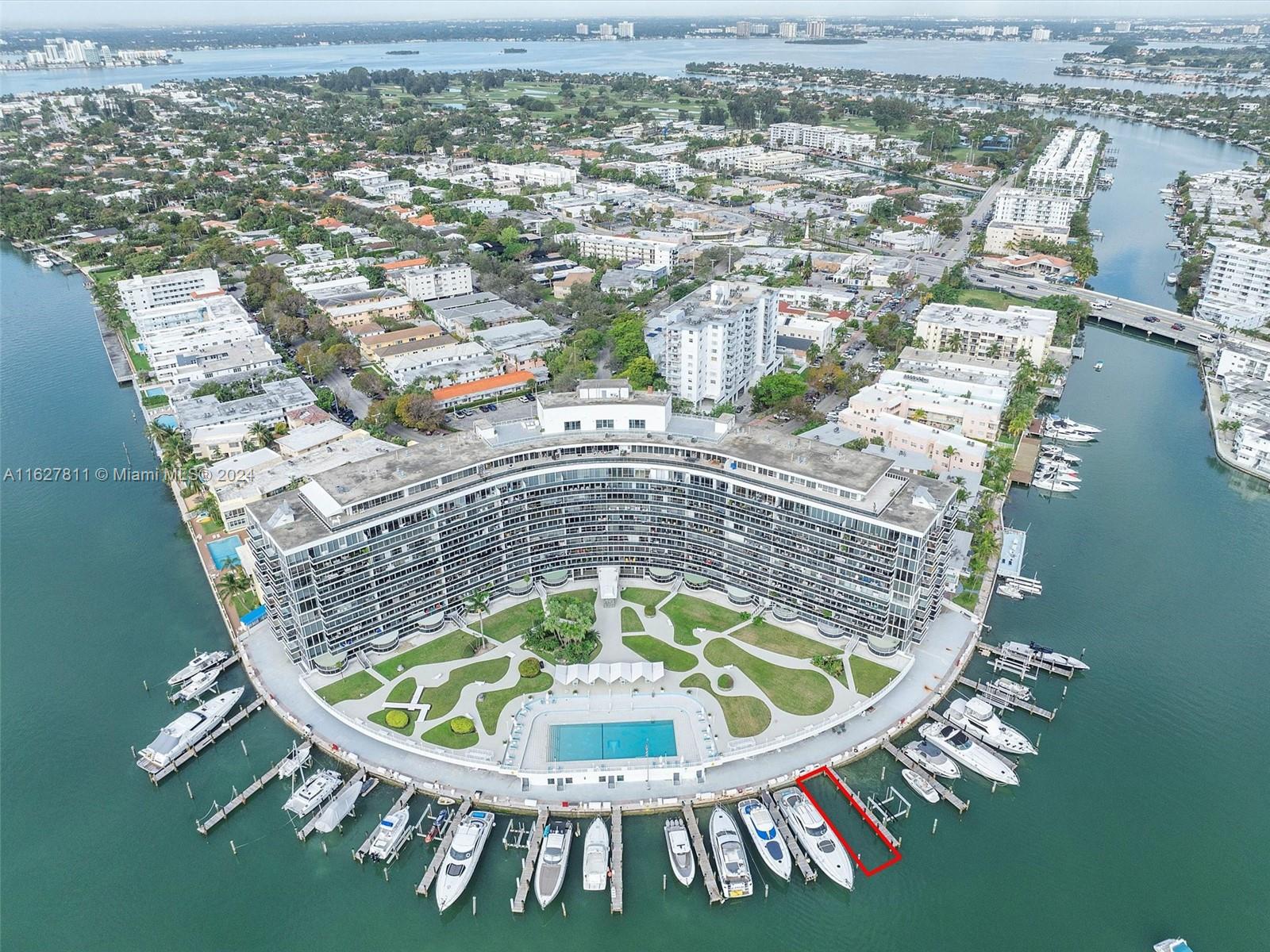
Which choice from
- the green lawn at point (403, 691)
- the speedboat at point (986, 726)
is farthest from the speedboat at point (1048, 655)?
the green lawn at point (403, 691)

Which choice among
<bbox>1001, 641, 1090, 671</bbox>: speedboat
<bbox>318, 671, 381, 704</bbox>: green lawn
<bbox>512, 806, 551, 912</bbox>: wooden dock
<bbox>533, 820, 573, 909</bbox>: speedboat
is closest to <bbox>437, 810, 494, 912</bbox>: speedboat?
<bbox>512, 806, 551, 912</bbox>: wooden dock

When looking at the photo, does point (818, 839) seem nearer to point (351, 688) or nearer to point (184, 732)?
point (351, 688)

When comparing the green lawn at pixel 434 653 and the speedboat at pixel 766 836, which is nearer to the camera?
the speedboat at pixel 766 836

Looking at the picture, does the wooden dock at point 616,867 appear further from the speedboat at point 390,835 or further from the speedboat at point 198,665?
the speedboat at point 198,665

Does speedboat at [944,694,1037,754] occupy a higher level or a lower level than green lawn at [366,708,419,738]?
lower

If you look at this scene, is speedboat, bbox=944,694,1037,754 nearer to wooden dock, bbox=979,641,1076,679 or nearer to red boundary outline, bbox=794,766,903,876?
wooden dock, bbox=979,641,1076,679

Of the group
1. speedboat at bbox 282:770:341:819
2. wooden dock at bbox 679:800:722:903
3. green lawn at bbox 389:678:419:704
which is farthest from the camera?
green lawn at bbox 389:678:419:704

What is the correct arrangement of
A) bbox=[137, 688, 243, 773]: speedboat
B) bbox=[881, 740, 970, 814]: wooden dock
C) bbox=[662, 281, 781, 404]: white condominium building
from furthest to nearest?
1. bbox=[662, 281, 781, 404]: white condominium building
2. bbox=[137, 688, 243, 773]: speedboat
3. bbox=[881, 740, 970, 814]: wooden dock
